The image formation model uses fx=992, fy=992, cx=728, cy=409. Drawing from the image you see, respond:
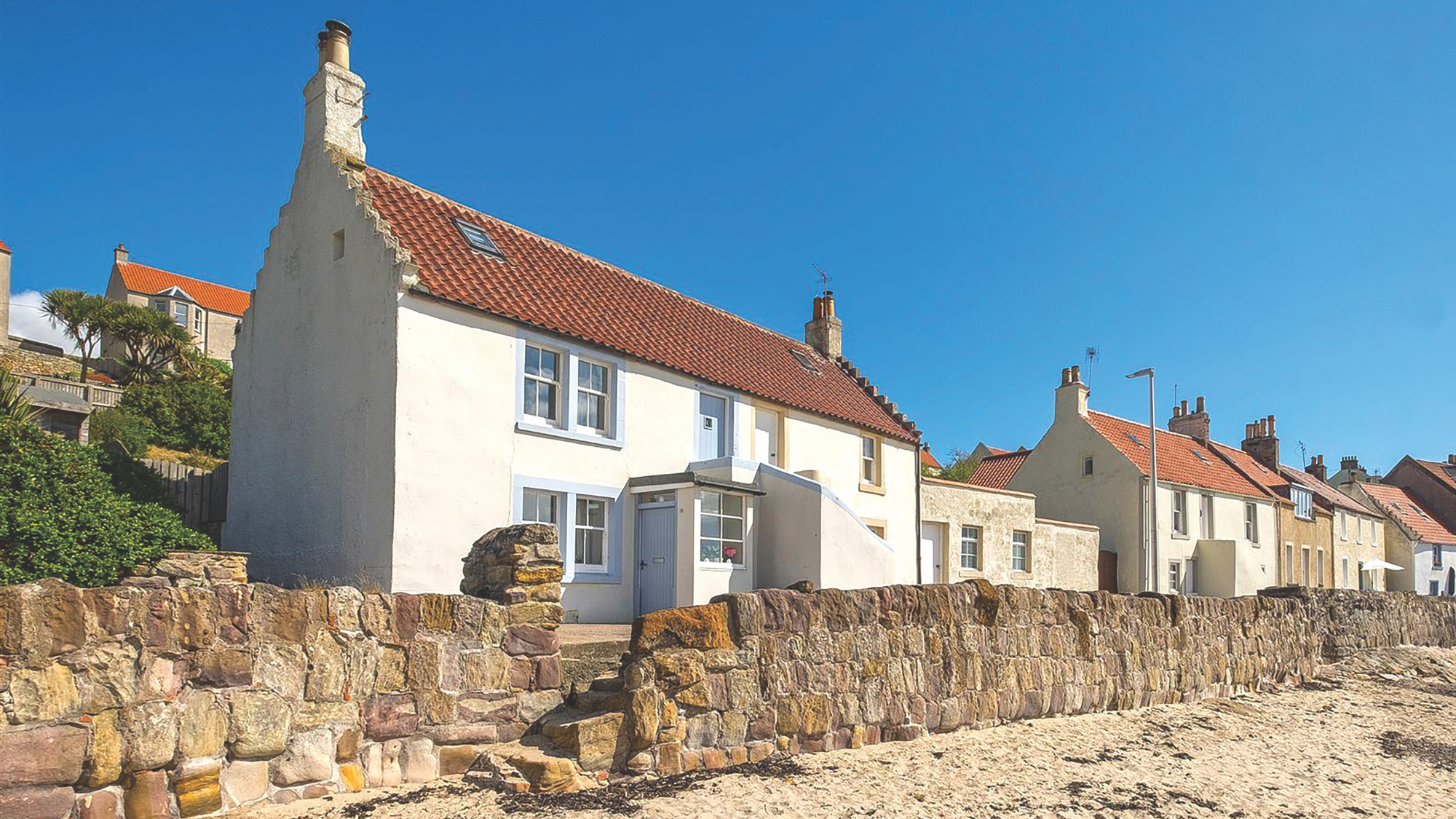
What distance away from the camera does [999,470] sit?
121 feet

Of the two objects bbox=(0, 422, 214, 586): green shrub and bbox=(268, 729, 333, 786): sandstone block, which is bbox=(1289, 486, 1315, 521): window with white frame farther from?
bbox=(268, 729, 333, 786): sandstone block

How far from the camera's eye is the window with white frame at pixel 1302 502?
39.5m

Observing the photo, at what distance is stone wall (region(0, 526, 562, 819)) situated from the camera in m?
5.63

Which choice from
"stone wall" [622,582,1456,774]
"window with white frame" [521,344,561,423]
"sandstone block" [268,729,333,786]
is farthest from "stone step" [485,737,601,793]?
"window with white frame" [521,344,561,423]

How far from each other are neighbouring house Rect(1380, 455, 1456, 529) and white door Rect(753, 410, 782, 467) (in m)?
52.5

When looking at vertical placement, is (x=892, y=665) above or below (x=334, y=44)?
below

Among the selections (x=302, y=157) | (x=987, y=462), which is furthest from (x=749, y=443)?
(x=987, y=462)

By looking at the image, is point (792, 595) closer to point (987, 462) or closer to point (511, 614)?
point (511, 614)

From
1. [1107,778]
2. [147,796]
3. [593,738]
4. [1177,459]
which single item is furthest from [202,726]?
[1177,459]

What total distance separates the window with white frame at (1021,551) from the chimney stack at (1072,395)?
751 cm

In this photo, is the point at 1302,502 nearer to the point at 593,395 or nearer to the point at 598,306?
the point at 598,306

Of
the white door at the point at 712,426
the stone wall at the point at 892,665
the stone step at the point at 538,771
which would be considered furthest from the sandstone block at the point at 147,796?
Result: the white door at the point at 712,426

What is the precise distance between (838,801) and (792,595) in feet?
6.48

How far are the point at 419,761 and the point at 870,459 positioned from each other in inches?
638
